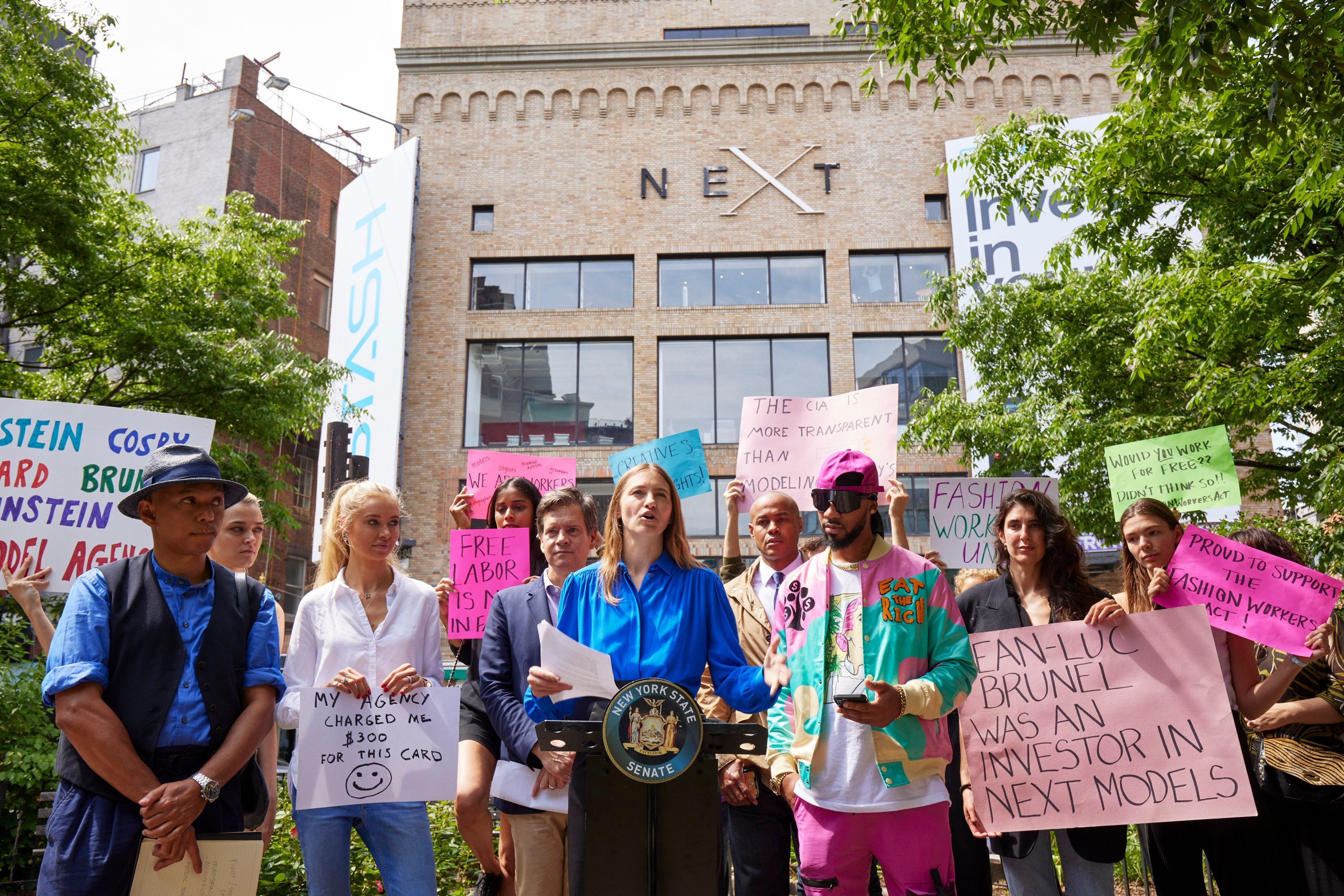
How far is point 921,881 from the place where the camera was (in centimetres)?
336

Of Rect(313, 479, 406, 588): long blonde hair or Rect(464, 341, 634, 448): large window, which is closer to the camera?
Rect(313, 479, 406, 588): long blonde hair

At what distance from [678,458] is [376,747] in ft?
14.1

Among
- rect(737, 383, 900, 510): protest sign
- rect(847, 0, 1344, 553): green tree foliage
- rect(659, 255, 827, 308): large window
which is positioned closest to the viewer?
rect(847, 0, 1344, 553): green tree foliage

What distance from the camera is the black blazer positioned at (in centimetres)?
407

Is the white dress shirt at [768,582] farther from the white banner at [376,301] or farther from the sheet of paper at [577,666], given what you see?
the white banner at [376,301]

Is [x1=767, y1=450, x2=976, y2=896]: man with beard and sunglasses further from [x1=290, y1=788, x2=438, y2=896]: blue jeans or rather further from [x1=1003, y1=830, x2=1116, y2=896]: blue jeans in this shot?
[x1=290, y1=788, x2=438, y2=896]: blue jeans

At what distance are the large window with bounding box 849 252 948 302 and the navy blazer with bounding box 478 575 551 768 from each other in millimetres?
22846

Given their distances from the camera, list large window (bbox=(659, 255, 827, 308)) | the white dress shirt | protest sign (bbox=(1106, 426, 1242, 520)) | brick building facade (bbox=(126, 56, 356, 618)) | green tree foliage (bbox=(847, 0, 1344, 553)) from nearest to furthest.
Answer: the white dress shirt → green tree foliage (bbox=(847, 0, 1344, 553)) → protest sign (bbox=(1106, 426, 1242, 520)) → large window (bbox=(659, 255, 827, 308)) → brick building facade (bbox=(126, 56, 356, 618))

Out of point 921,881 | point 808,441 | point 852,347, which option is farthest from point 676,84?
point 921,881

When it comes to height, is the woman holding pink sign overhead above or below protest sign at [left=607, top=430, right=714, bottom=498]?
below

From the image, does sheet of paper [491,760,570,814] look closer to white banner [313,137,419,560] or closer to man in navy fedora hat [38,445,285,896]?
man in navy fedora hat [38,445,285,896]

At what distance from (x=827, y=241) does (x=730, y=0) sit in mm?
9299

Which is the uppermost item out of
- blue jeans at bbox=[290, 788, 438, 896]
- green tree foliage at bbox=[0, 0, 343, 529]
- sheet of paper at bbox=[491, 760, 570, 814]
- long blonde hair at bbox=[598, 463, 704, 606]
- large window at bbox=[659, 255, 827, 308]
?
large window at bbox=[659, 255, 827, 308]

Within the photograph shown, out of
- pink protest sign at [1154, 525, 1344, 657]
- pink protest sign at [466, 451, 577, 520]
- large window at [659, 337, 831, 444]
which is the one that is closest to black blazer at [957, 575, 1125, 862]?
pink protest sign at [1154, 525, 1344, 657]
